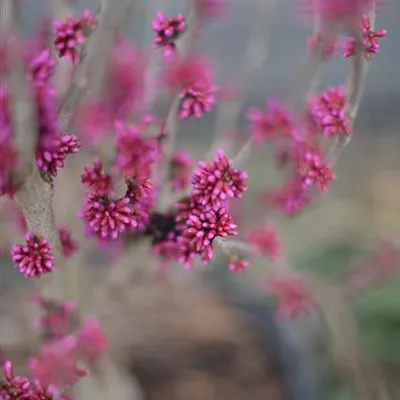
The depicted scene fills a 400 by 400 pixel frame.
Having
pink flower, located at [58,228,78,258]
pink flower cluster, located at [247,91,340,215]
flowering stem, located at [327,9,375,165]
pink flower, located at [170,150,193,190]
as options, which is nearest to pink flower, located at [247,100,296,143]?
pink flower cluster, located at [247,91,340,215]

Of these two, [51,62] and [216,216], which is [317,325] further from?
[51,62]

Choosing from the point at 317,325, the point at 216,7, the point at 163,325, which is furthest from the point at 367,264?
the point at 216,7

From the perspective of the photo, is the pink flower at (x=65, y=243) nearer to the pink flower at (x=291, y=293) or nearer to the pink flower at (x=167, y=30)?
the pink flower at (x=167, y=30)

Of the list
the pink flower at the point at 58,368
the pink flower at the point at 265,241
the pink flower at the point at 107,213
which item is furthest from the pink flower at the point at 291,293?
the pink flower at the point at 107,213

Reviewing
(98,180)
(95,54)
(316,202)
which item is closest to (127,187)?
(98,180)

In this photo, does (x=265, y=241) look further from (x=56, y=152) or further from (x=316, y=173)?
(x=56, y=152)

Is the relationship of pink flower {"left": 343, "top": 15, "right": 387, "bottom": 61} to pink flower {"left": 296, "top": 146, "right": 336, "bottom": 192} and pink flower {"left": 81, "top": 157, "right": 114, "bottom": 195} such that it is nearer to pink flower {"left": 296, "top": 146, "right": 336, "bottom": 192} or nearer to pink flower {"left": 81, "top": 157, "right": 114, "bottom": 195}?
pink flower {"left": 296, "top": 146, "right": 336, "bottom": 192}
